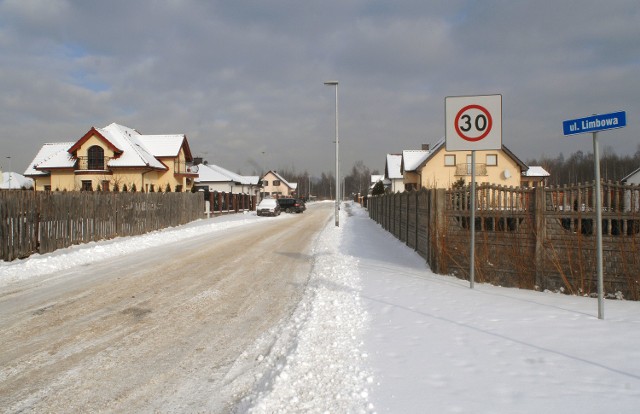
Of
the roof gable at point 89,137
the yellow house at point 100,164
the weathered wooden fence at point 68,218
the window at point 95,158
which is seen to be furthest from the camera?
the window at point 95,158

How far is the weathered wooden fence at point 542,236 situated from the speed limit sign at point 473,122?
119cm

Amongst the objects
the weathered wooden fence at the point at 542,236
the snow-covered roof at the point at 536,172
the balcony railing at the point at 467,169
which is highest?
the snow-covered roof at the point at 536,172

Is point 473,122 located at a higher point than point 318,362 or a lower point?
higher

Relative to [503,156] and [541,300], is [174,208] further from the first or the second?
[503,156]

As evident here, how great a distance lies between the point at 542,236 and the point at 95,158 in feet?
124

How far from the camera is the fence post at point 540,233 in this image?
24.3ft

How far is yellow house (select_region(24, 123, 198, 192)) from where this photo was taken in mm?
36094

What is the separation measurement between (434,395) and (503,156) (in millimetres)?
37929

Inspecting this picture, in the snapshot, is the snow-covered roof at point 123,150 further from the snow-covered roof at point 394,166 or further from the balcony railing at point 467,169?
the balcony railing at point 467,169

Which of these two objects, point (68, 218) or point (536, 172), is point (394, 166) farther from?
point (68, 218)

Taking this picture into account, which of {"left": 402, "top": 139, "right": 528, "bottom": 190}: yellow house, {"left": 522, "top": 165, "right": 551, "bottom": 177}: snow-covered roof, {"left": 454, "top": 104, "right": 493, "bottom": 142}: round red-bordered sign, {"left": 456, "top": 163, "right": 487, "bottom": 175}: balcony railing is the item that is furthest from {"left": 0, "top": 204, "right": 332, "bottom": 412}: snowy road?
{"left": 522, "top": 165, "right": 551, "bottom": 177}: snow-covered roof

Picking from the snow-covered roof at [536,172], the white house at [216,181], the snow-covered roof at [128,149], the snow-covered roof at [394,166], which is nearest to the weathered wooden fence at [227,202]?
the snow-covered roof at [128,149]

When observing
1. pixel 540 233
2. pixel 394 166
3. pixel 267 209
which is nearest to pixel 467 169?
pixel 394 166

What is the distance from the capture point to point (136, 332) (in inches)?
215
